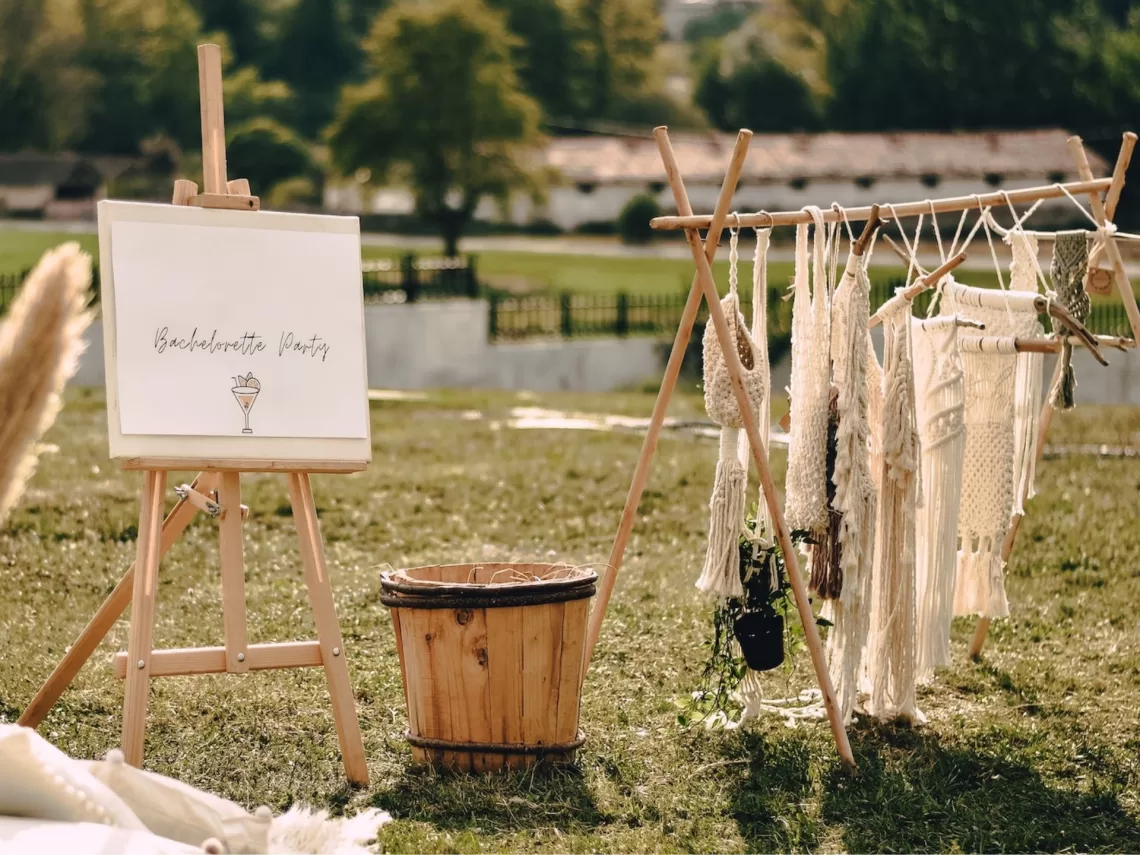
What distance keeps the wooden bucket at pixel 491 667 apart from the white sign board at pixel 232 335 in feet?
1.89

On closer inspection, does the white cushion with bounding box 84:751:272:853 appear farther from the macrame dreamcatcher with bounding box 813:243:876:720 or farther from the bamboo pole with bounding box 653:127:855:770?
the macrame dreamcatcher with bounding box 813:243:876:720

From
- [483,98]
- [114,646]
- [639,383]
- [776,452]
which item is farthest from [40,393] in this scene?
[483,98]

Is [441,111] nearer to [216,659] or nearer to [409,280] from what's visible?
[409,280]

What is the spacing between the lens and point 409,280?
21.9 meters

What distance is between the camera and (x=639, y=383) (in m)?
21.4

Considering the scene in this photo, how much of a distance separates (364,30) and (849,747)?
204ft

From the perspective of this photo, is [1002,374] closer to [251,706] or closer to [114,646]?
[251,706]

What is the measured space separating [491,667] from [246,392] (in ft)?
3.58

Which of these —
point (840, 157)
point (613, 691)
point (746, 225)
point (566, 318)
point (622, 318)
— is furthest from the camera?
point (840, 157)

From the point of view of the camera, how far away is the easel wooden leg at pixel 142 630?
430 centimetres

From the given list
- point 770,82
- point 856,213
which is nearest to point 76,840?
point 856,213

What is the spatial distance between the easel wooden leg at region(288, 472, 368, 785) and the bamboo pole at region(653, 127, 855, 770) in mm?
1326

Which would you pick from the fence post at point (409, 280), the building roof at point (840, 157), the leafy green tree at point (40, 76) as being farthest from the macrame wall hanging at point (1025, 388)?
the leafy green tree at point (40, 76)

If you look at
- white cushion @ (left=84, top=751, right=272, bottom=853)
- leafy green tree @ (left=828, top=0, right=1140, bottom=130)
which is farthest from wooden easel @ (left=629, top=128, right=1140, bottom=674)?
leafy green tree @ (left=828, top=0, right=1140, bottom=130)
